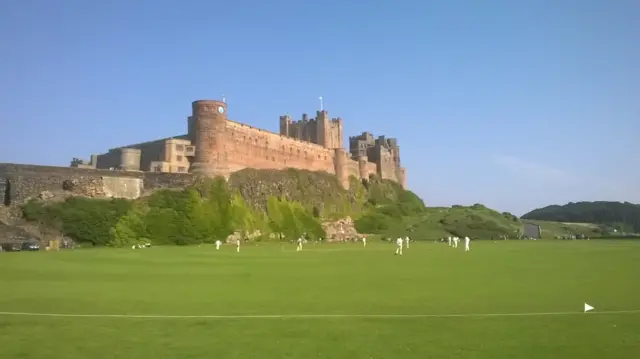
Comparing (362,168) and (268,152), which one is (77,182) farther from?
(362,168)

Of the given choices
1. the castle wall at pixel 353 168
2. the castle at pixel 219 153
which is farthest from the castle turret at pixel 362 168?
the castle at pixel 219 153

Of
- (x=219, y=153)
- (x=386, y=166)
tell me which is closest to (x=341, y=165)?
(x=386, y=166)

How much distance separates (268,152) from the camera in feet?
264

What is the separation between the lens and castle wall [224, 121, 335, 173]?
239 feet

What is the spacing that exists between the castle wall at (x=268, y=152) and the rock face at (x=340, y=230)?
11194mm

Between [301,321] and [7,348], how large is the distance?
479 cm

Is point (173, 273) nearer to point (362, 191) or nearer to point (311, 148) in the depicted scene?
point (311, 148)

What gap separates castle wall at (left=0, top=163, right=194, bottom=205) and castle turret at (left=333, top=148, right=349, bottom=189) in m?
34.0

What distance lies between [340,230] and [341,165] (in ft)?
59.3

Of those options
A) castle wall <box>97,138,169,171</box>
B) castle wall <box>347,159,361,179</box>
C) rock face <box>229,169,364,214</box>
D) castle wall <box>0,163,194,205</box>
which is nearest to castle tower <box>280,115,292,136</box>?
castle wall <box>347,159,361,179</box>

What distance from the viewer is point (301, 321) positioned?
10523 mm

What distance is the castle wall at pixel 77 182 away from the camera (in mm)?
52719

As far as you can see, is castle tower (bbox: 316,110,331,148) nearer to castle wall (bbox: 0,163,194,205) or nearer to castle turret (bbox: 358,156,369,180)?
castle turret (bbox: 358,156,369,180)

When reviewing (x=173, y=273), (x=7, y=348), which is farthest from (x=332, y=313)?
(x=173, y=273)
